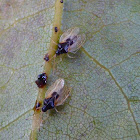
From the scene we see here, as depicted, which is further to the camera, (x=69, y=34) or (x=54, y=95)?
(x=69, y=34)

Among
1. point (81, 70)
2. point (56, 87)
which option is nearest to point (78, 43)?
point (81, 70)

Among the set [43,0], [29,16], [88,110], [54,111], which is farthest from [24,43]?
[88,110]

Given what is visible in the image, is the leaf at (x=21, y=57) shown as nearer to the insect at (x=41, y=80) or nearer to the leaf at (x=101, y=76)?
the insect at (x=41, y=80)

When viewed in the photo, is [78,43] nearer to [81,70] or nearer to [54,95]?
[81,70]

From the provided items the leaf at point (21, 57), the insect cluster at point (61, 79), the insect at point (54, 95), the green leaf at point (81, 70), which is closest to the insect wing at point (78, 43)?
the insect cluster at point (61, 79)

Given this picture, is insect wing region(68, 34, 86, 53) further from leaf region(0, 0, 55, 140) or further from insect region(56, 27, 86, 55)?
leaf region(0, 0, 55, 140)

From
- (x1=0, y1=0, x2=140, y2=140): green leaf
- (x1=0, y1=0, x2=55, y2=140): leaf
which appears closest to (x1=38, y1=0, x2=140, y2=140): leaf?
(x1=0, y1=0, x2=140, y2=140): green leaf

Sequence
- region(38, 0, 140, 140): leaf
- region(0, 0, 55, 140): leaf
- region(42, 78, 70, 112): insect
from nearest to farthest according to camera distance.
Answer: region(38, 0, 140, 140): leaf
region(42, 78, 70, 112): insect
region(0, 0, 55, 140): leaf
